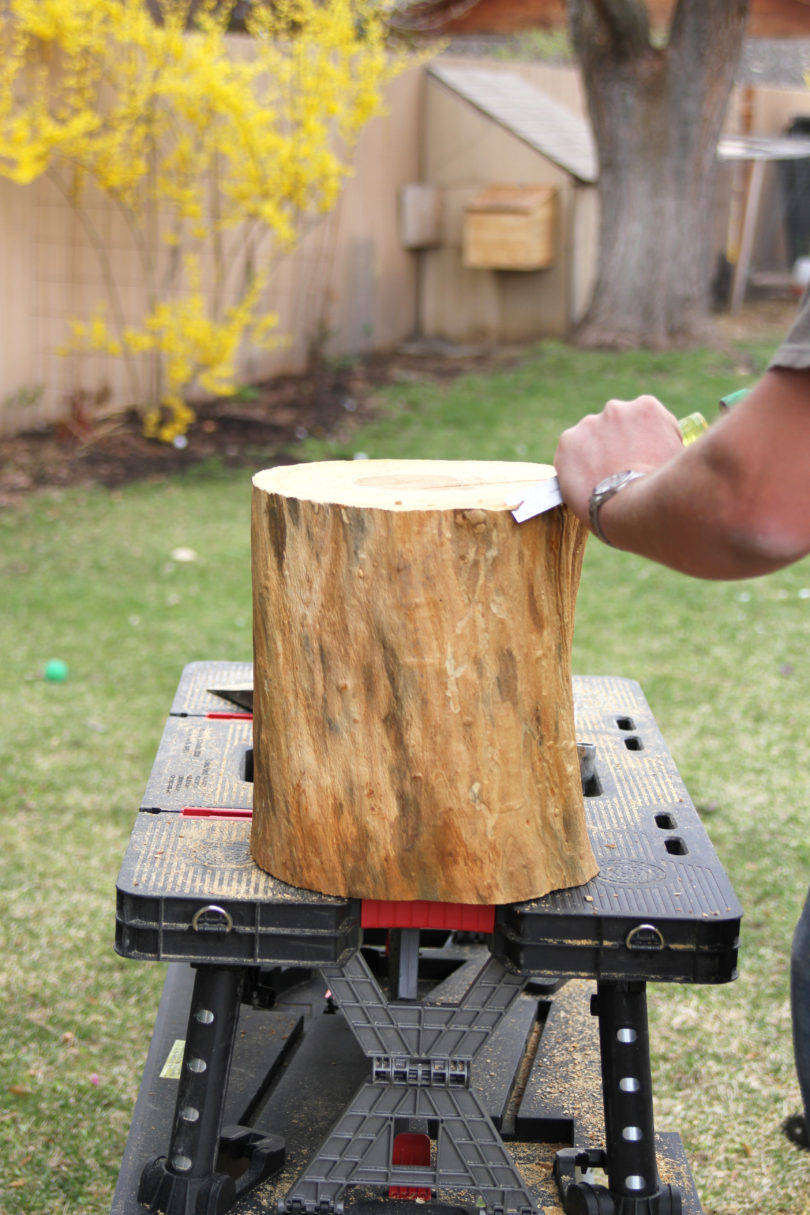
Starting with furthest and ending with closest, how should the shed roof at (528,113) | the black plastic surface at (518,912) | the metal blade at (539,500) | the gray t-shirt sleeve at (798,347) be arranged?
the shed roof at (528,113)
the black plastic surface at (518,912)
the metal blade at (539,500)
the gray t-shirt sleeve at (798,347)

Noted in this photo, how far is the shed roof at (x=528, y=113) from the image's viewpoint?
10.7 meters

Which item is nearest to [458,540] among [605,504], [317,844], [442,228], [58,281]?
[605,504]

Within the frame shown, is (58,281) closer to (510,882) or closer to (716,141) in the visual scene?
(716,141)

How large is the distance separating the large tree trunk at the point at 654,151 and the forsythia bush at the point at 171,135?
1.94 metres

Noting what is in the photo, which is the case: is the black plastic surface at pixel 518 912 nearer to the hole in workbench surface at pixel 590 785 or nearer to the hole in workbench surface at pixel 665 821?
the hole in workbench surface at pixel 665 821

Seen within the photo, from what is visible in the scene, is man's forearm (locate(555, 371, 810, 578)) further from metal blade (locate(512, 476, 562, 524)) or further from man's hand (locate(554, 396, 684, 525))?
metal blade (locate(512, 476, 562, 524))

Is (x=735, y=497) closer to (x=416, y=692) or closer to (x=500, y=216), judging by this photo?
(x=416, y=692)

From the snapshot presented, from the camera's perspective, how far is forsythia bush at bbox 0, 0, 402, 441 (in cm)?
709

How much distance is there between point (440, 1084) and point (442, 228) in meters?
10.2

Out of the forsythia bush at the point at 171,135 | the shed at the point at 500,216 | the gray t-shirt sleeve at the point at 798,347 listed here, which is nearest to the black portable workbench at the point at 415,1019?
the gray t-shirt sleeve at the point at 798,347

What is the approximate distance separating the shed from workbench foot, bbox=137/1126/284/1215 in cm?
909

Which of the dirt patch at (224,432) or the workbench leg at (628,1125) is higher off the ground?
the workbench leg at (628,1125)

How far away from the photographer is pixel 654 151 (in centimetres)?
943

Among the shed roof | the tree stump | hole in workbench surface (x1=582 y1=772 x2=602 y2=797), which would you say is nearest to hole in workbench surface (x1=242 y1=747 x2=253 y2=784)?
the tree stump
